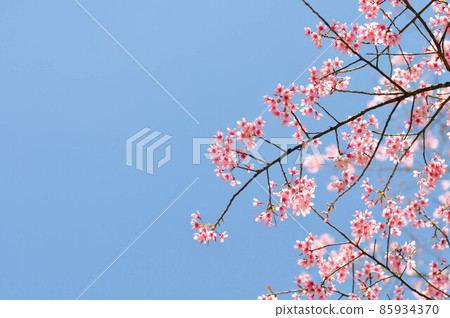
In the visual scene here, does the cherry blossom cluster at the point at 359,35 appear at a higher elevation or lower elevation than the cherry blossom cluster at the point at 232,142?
higher

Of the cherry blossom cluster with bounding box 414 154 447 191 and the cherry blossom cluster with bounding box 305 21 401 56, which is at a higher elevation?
the cherry blossom cluster with bounding box 305 21 401 56

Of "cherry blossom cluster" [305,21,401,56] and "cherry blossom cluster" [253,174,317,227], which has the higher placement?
"cherry blossom cluster" [305,21,401,56]

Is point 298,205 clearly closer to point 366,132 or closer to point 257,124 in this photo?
point 257,124

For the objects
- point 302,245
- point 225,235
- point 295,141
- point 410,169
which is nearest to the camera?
point 225,235

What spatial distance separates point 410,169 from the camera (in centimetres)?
496

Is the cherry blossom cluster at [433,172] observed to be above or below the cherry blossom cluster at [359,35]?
below

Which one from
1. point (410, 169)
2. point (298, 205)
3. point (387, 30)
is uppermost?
point (387, 30)

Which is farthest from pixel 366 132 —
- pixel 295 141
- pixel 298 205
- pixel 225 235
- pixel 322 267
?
pixel 225 235

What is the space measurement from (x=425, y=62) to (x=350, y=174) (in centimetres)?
199

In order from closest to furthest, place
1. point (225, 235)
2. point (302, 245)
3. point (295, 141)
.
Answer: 1. point (225, 235)
2. point (295, 141)
3. point (302, 245)

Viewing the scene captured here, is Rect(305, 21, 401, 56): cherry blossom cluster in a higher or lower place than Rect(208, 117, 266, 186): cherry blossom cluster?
higher

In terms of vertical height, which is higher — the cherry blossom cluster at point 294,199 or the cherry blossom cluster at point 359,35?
the cherry blossom cluster at point 359,35

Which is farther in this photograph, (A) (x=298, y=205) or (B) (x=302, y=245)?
(B) (x=302, y=245)

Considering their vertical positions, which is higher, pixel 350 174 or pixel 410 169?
pixel 410 169
